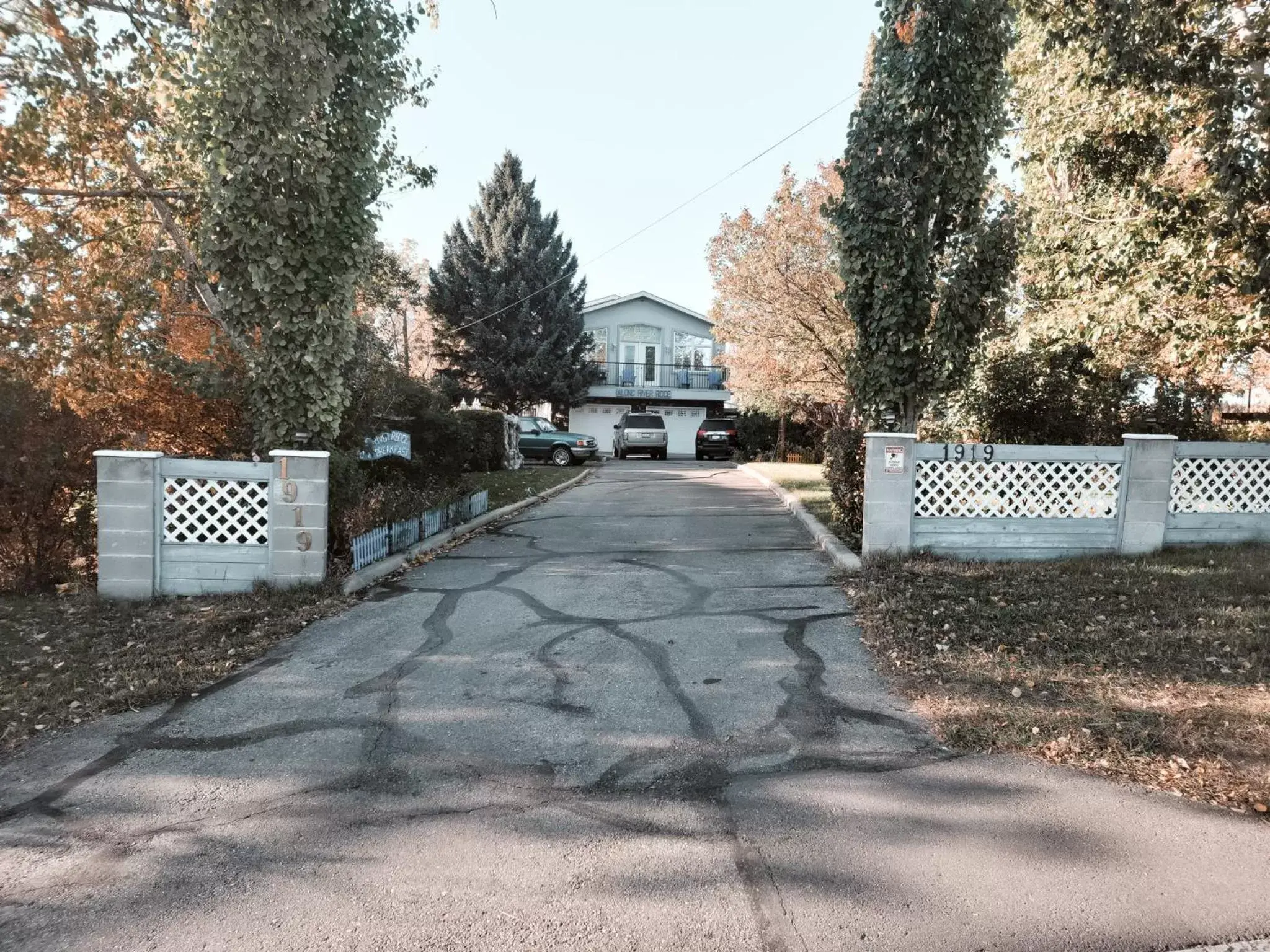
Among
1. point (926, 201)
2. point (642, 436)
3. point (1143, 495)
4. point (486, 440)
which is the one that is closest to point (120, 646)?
point (926, 201)

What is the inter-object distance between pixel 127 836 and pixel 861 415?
790cm

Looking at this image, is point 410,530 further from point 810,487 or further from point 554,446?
point 554,446

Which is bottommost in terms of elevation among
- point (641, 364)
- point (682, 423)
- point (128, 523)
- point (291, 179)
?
point (128, 523)

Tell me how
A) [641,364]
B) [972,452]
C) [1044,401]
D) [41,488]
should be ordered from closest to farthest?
1. [41,488]
2. [972,452]
3. [1044,401]
4. [641,364]

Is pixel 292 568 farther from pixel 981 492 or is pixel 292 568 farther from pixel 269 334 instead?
pixel 981 492

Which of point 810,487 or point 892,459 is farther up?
point 892,459

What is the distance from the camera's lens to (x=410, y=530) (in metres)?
9.01

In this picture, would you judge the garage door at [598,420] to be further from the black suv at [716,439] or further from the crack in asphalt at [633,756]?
the crack in asphalt at [633,756]

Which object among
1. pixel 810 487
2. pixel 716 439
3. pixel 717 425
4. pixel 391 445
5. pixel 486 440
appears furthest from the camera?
pixel 717 425

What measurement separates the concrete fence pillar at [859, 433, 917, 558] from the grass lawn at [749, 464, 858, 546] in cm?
89

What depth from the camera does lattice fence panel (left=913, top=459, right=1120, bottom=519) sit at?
318 inches

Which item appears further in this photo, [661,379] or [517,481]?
[661,379]

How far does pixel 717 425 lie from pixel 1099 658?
2584 cm

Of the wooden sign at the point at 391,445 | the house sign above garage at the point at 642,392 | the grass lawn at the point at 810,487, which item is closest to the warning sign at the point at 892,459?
the grass lawn at the point at 810,487
